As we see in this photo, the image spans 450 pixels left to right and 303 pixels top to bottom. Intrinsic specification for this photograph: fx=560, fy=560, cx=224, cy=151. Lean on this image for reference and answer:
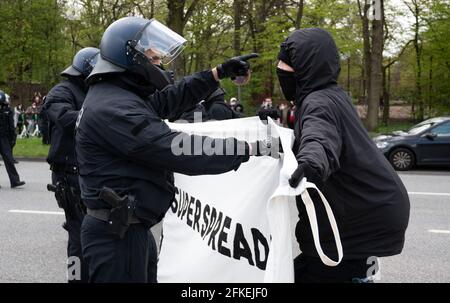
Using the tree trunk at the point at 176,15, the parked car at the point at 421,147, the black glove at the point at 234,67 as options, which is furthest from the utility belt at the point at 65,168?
the tree trunk at the point at 176,15

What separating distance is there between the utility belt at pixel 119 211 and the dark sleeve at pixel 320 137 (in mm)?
784

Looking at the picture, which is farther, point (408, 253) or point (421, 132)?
point (421, 132)

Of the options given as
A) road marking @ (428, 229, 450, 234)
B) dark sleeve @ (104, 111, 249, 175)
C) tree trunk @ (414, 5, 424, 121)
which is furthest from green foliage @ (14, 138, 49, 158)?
tree trunk @ (414, 5, 424, 121)

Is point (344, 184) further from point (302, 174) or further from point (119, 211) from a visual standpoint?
point (119, 211)

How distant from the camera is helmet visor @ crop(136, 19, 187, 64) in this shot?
274cm

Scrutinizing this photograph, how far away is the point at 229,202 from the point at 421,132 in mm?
11150

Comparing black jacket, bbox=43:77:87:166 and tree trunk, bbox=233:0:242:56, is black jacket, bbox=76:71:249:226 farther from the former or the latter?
tree trunk, bbox=233:0:242:56

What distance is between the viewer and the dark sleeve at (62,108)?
4359mm

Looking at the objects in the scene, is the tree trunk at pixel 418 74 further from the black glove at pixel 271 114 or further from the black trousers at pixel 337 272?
the black trousers at pixel 337 272

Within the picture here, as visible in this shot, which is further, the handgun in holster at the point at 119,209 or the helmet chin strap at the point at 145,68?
the helmet chin strap at the point at 145,68

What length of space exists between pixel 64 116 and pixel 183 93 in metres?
1.45
